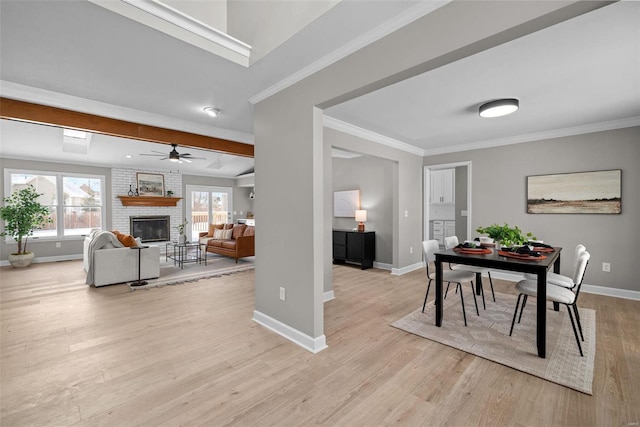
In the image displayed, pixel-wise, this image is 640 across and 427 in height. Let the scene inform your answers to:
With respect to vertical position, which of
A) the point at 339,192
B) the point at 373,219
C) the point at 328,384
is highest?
the point at 339,192

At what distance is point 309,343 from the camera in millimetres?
2461

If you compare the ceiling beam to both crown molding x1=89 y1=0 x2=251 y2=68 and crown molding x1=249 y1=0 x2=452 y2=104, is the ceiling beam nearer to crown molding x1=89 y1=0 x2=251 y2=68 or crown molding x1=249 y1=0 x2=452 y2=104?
crown molding x1=249 y1=0 x2=452 y2=104

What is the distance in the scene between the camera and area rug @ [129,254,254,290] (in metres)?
4.82

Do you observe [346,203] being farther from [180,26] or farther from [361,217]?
[180,26]

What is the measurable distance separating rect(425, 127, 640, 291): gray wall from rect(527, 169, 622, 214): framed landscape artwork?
76mm

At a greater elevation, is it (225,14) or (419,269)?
(225,14)

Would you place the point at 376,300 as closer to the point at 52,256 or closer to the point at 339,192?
the point at 339,192

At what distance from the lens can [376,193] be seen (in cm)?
584

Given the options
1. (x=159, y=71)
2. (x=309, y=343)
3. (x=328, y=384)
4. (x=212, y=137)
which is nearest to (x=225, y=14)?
(x=159, y=71)

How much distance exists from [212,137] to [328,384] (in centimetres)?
396

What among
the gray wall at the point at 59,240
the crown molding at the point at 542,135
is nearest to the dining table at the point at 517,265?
the crown molding at the point at 542,135

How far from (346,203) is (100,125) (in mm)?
4472

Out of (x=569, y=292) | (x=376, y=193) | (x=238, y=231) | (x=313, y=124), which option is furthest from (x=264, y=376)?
(x=238, y=231)

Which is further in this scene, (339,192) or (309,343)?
(339,192)
